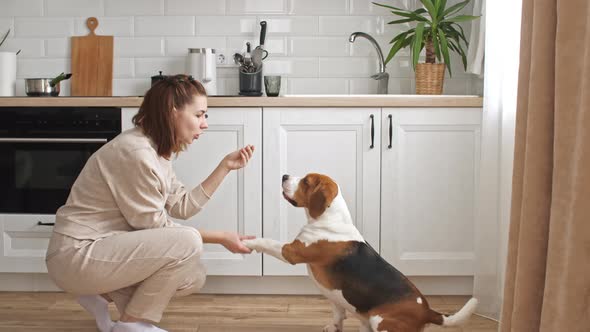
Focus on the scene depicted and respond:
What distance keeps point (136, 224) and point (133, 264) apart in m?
0.13

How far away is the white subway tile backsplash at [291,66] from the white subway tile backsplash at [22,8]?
128 cm

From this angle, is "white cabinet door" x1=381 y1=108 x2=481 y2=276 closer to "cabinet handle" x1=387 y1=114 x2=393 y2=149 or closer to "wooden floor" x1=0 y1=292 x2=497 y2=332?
"cabinet handle" x1=387 y1=114 x2=393 y2=149

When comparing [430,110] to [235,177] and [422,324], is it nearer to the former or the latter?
[235,177]

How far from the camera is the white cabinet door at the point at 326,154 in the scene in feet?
10.6

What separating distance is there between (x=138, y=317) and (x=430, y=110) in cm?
156

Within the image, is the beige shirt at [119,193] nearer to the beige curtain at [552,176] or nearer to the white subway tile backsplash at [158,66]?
the beige curtain at [552,176]

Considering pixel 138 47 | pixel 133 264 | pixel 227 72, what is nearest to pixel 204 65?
pixel 227 72

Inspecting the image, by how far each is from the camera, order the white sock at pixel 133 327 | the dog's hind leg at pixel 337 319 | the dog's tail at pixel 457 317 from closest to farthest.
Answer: the dog's tail at pixel 457 317 → the white sock at pixel 133 327 → the dog's hind leg at pixel 337 319

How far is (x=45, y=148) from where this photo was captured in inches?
130

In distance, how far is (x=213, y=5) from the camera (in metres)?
3.85

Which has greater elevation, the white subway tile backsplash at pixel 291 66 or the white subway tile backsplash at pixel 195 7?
the white subway tile backsplash at pixel 195 7

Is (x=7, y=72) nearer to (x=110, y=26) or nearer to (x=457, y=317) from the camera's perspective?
(x=110, y=26)

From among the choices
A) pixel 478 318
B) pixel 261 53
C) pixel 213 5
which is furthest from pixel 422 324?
pixel 213 5

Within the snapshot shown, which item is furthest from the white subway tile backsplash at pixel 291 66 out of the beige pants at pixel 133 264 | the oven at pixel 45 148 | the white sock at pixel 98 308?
the white sock at pixel 98 308
